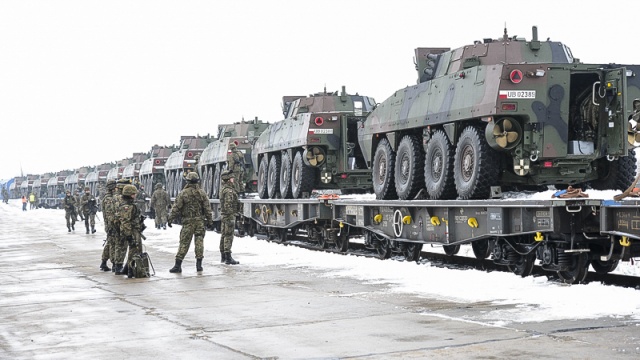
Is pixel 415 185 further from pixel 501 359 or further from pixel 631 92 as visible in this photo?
pixel 501 359

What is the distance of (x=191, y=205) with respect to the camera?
51.5 ft

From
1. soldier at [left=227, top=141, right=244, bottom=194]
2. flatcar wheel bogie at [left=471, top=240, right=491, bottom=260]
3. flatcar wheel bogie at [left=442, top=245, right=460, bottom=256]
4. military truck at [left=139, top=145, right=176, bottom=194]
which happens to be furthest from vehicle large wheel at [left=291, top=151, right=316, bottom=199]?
military truck at [left=139, top=145, right=176, bottom=194]

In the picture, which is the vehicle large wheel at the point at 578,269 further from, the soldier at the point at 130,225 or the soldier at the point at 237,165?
the soldier at the point at 237,165

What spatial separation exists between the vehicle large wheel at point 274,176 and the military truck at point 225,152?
503 centimetres

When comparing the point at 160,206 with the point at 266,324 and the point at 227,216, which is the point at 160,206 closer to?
the point at 227,216

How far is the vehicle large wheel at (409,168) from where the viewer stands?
51.4 ft

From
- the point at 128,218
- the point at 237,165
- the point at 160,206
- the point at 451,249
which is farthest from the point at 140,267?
the point at 160,206

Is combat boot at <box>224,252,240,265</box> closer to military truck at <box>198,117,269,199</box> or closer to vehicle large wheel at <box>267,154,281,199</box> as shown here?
vehicle large wheel at <box>267,154,281,199</box>

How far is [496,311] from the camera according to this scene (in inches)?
369

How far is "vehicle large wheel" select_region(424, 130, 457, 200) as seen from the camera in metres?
14.4

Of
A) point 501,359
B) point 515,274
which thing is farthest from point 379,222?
point 501,359

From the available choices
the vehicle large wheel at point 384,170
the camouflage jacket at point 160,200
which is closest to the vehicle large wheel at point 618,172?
the vehicle large wheel at point 384,170

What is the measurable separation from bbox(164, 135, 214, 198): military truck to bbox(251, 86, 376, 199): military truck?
44.1 ft

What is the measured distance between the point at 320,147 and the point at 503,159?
805cm
